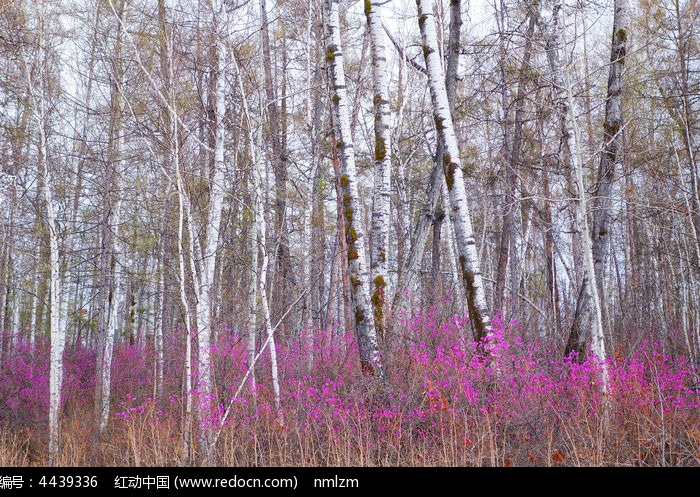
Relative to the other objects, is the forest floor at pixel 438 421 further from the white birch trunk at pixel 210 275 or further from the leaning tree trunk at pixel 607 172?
the leaning tree trunk at pixel 607 172

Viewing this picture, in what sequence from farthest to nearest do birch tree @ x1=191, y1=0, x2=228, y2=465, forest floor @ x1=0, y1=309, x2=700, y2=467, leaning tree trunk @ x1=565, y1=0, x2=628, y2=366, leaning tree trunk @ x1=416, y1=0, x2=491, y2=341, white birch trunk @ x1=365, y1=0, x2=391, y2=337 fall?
leaning tree trunk @ x1=565, y1=0, x2=628, y2=366, white birch trunk @ x1=365, y1=0, x2=391, y2=337, leaning tree trunk @ x1=416, y1=0, x2=491, y2=341, birch tree @ x1=191, y1=0, x2=228, y2=465, forest floor @ x1=0, y1=309, x2=700, y2=467

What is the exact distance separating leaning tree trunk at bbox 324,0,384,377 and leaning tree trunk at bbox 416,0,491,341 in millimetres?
1195

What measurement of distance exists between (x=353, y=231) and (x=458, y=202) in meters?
1.37

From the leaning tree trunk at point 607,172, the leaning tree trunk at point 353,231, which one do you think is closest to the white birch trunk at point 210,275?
the leaning tree trunk at point 353,231

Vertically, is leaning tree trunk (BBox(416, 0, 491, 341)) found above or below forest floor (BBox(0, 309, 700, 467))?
above

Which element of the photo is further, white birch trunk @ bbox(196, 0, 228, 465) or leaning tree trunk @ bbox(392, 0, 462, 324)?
leaning tree trunk @ bbox(392, 0, 462, 324)

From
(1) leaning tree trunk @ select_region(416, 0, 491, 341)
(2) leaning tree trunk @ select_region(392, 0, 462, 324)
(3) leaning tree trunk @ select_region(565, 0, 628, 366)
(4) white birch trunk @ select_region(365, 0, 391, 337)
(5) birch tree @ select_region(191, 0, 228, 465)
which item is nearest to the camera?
(5) birch tree @ select_region(191, 0, 228, 465)

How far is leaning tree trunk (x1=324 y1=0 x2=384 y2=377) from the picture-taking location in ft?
19.4

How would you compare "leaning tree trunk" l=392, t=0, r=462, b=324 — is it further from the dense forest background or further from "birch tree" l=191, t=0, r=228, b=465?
"birch tree" l=191, t=0, r=228, b=465

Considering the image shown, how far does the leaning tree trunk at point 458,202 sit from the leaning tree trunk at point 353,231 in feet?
3.92

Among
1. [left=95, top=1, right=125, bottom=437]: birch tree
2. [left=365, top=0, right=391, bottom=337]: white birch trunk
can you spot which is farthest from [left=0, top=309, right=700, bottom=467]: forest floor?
[left=365, top=0, right=391, bottom=337]: white birch trunk

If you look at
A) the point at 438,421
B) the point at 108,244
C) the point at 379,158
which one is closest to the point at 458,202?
the point at 379,158

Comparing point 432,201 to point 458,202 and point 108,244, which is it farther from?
point 108,244
